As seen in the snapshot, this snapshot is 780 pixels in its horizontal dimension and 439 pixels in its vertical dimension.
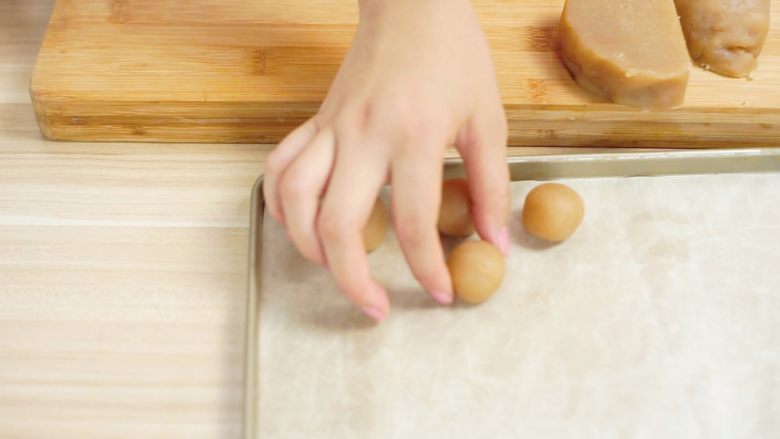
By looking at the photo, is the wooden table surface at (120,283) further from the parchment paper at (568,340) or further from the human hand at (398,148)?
the human hand at (398,148)

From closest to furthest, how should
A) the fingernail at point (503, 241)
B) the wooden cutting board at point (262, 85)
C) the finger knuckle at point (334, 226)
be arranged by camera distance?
1. the finger knuckle at point (334, 226)
2. the fingernail at point (503, 241)
3. the wooden cutting board at point (262, 85)

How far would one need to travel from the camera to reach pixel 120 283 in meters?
1.00

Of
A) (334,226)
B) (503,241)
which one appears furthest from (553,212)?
(334,226)

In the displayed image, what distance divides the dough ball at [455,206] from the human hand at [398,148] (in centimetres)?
3

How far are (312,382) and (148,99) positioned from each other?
1.46 feet

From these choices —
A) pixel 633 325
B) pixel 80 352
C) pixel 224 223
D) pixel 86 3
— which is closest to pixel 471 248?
pixel 633 325

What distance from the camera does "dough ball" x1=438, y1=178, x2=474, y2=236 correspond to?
3.20 ft

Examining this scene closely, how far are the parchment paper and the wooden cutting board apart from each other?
11 centimetres

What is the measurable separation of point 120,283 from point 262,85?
12.3 inches

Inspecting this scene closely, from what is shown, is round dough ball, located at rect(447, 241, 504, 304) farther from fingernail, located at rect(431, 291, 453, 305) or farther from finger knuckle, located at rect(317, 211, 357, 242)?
finger knuckle, located at rect(317, 211, 357, 242)

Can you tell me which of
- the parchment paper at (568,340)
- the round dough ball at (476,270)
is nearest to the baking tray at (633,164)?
the parchment paper at (568,340)

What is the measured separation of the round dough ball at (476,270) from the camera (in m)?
0.92

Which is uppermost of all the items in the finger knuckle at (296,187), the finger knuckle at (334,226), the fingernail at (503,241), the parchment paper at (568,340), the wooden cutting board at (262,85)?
the finger knuckle at (296,187)

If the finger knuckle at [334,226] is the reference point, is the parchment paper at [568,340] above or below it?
below
